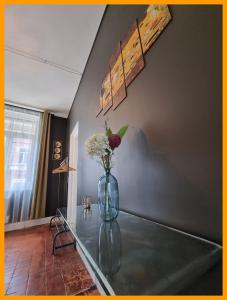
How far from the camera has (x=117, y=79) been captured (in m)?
1.20

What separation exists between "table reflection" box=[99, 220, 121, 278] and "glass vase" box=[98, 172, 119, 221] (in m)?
0.07

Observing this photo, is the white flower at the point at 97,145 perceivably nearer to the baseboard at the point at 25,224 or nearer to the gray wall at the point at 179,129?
the gray wall at the point at 179,129

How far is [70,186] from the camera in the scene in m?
3.40

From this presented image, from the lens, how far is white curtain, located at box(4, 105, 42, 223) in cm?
310

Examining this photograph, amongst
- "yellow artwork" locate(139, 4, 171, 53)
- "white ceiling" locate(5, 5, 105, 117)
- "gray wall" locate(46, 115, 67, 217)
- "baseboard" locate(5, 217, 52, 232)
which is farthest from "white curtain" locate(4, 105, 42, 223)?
A: "yellow artwork" locate(139, 4, 171, 53)

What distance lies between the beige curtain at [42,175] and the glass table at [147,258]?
10.7ft

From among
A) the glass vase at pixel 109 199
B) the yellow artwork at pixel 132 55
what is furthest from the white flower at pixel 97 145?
the yellow artwork at pixel 132 55

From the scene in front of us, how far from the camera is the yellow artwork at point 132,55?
916 mm

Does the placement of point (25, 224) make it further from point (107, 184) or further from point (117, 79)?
point (117, 79)

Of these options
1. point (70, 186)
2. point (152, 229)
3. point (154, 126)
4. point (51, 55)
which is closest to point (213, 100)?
point (154, 126)

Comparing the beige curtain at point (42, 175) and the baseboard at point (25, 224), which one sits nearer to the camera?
the baseboard at point (25, 224)

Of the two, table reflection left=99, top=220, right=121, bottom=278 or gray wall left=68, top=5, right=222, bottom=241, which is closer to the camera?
table reflection left=99, top=220, right=121, bottom=278

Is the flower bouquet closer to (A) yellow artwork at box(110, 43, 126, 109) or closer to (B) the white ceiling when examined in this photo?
(A) yellow artwork at box(110, 43, 126, 109)

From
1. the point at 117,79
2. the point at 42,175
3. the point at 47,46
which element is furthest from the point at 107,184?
the point at 42,175
